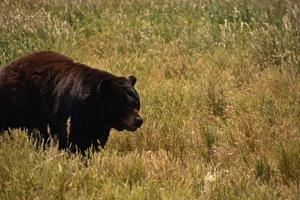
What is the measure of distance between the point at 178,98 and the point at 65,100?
2187mm

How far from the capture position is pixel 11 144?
5.13 m

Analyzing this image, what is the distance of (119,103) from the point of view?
17.4 ft

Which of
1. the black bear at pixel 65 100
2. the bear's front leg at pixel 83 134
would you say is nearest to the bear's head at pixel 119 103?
the black bear at pixel 65 100

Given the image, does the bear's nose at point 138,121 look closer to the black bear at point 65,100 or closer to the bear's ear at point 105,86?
the black bear at point 65,100

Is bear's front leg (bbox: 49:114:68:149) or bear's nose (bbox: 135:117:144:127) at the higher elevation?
bear's nose (bbox: 135:117:144:127)

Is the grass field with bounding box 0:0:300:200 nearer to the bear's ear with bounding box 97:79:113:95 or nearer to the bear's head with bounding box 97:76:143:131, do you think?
the bear's head with bounding box 97:76:143:131

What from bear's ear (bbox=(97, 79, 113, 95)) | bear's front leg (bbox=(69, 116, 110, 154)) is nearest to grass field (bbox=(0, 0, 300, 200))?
bear's front leg (bbox=(69, 116, 110, 154))

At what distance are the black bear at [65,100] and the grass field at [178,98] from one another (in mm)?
333

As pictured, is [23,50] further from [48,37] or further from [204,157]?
[204,157]

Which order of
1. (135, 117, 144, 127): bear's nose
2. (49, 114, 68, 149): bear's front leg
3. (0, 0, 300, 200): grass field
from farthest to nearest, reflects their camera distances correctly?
(49, 114, 68, 149): bear's front leg → (135, 117, 144, 127): bear's nose → (0, 0, 300, 200): grass field

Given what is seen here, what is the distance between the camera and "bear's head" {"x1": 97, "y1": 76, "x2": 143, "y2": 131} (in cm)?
525

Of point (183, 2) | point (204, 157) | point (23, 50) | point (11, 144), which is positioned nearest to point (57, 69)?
point (11, 144)

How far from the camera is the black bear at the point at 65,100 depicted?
17.4 feet

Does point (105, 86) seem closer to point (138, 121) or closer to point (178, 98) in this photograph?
point (138, 121)
